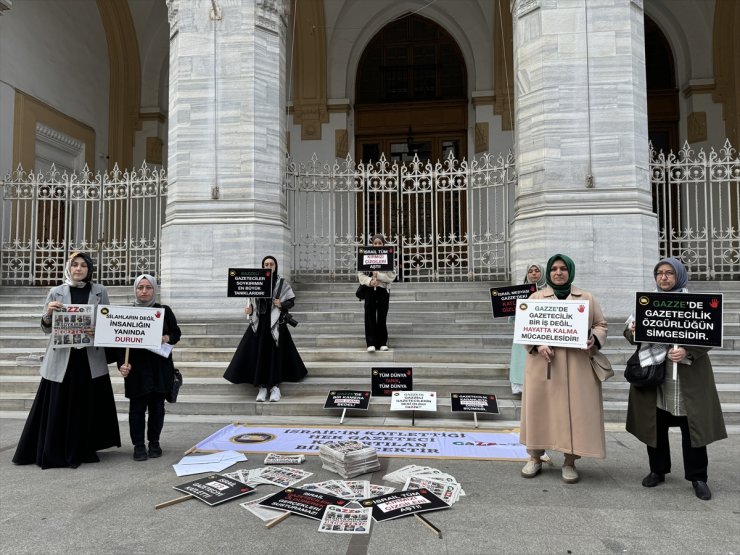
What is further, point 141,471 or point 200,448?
point 200,448

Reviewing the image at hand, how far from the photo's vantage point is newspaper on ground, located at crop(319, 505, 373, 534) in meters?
3.31

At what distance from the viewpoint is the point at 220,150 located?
9.62 meters

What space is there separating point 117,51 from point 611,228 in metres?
15.5

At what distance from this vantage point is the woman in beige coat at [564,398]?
4176 mm

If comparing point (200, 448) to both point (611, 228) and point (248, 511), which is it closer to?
point (248, 511)

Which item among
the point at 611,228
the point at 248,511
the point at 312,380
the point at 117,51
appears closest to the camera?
the point at 248,511

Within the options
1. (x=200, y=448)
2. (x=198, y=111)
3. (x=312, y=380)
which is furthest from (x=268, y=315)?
(x=198, y=111)

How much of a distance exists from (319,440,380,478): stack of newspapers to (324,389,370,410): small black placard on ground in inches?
69.4

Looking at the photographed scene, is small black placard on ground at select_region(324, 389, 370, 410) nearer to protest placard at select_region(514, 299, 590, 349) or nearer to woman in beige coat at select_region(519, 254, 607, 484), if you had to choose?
woman in beige coat at select_region(519, 254, 607, 484)

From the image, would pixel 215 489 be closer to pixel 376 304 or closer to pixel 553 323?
pixel 553 323

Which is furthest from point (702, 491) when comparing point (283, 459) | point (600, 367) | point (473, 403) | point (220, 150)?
point (220, 150)

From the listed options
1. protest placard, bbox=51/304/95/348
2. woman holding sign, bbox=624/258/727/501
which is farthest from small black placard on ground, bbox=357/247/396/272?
woman holding sign, bbox=624/258/727/501

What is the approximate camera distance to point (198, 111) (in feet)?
31.8

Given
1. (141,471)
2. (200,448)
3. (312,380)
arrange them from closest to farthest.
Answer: (141,471) < (200,448) < (312,380)
